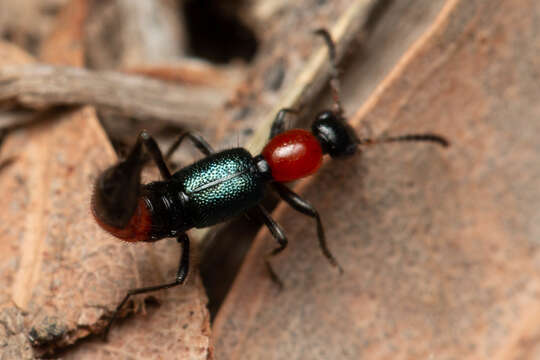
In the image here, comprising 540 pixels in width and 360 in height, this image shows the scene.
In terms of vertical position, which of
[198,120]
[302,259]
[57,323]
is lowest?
[302,259]

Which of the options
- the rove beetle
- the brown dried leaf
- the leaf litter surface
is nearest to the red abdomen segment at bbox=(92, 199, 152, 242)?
the rove beetle

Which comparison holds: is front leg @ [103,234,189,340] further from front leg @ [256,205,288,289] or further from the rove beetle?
front leg @ [256,205,288,289]

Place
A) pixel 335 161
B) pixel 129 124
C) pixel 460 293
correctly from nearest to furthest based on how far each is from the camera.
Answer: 1. pixel 460 293
2. pixel 335 161
3. pixel 129 124

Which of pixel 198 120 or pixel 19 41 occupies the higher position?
pixel 19 41

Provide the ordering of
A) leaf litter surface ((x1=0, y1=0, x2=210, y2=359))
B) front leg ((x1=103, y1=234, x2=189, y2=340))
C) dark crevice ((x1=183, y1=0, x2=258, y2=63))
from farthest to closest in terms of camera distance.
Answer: dark crevice ((x1=183, y1=0, x2=258, y2=63)) < front leg ((x1=103, y1=234, x2=189, y2=340)) < leaf litter surface ((x1=0, y1=0, x2=210, y2=359))

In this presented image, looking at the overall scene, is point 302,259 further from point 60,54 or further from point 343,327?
point 60,54

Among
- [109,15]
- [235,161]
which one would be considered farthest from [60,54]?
[235,161]

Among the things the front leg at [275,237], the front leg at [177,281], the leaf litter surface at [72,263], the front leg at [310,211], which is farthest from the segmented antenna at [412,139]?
the leaf litter surface at [72,263]
